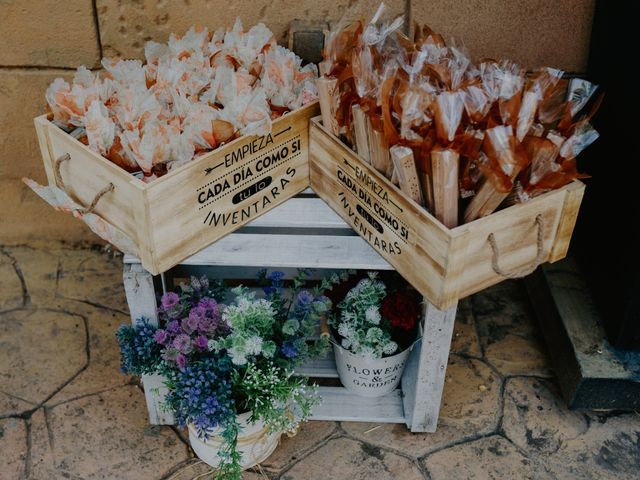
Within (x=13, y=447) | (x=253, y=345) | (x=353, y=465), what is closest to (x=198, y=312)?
(x=253, y=345)

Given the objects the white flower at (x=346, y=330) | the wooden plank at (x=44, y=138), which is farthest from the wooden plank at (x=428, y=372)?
the wooden plank at (x=44, y=138)

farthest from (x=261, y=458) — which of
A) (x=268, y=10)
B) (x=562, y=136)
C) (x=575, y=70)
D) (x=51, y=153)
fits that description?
(x=575, y=70)

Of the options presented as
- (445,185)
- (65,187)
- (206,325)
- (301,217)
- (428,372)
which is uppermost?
(445,185)

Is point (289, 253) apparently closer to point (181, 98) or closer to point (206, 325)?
point (206, 325)

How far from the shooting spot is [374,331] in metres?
2.59

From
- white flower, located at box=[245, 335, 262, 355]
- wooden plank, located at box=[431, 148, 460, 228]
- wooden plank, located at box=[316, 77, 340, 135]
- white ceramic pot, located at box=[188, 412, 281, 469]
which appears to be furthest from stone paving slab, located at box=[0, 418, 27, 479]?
wooden plank, located at box=[431, 148, 460, 228]

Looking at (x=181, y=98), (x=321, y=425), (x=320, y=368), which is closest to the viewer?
(x=181, y=98)

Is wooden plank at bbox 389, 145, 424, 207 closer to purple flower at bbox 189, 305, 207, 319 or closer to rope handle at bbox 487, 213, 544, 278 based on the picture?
rope handle at bbox 487, 213, 544, 278

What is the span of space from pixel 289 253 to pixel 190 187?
477mm

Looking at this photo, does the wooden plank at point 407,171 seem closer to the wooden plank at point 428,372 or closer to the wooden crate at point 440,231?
the wooden crate at point 440,231

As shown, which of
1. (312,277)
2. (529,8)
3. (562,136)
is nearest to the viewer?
(562,136)

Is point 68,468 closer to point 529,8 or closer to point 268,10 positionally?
point 268,10

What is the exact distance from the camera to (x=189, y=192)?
2045 mm

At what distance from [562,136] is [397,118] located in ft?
1.51
